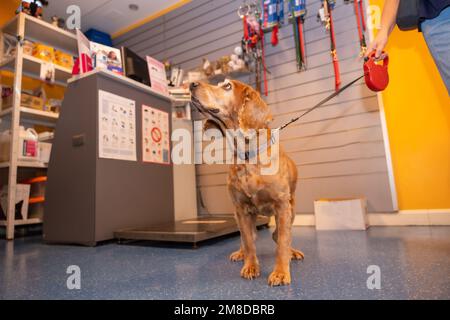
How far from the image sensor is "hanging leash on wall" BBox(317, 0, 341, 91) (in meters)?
2.82

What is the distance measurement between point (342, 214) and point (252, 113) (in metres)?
1.57

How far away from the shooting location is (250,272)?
1.28 metres

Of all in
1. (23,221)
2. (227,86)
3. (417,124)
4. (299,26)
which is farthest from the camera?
(299,26)

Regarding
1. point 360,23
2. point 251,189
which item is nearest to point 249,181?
point 251,189

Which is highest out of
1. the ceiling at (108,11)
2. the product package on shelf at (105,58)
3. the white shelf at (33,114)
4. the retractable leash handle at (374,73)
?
the ceiling at (108,11)

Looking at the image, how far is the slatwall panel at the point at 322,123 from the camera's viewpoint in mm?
2713

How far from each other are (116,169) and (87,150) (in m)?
0.28

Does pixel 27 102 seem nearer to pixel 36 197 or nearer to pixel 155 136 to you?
pixel 36 197

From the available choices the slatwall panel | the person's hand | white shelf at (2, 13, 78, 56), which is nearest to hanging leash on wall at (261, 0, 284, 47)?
the slatwall panel

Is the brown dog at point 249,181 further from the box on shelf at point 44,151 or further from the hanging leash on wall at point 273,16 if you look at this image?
the box on shelf at point 44,151

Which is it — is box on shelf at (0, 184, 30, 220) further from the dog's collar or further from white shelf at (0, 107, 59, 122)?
the dog's collar

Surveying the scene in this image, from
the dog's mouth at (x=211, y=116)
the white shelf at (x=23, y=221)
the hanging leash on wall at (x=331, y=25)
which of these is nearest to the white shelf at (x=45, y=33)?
the white shelf at (x=23, y=221)

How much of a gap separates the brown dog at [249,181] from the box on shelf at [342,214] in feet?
4.20

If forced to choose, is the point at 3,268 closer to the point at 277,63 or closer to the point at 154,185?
the point at 154,185
